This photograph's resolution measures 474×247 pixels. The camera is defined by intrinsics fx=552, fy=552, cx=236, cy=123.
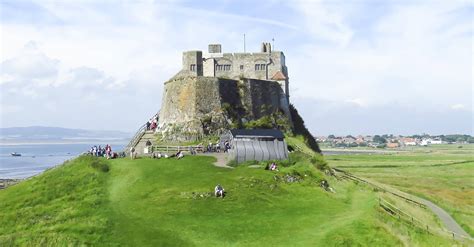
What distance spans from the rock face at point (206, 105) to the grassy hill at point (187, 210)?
57.6ft

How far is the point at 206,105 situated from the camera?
225ft

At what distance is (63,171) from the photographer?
156 feet

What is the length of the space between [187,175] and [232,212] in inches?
378

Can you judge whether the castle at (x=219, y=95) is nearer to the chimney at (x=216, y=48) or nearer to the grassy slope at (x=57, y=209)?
the chimney at (x=216, y=48)

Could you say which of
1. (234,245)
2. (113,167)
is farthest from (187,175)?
(234,245)

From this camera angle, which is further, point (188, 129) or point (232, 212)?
point (188, 129)

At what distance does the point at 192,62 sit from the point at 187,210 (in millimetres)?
43536

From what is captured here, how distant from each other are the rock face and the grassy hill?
17550 millimetres

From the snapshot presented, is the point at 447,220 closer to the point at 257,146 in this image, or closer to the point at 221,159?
the point at 257,146

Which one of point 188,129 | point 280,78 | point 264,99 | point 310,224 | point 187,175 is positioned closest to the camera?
point 310,224

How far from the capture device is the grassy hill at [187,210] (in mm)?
32312

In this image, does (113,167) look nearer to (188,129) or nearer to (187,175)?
(187,175)

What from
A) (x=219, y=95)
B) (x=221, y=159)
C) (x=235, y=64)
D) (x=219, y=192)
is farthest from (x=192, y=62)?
(x=219, y=192)

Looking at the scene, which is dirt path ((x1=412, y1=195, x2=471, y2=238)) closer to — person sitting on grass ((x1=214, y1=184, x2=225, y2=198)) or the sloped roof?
person sitting on grass ((x1=214, y1=184, x2=225, y2=198))
